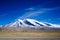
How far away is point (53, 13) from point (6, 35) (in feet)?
5.90

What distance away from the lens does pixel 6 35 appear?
4770 mm

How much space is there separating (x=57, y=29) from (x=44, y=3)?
100cm

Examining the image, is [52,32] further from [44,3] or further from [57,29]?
[44,3]

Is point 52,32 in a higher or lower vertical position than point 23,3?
lower

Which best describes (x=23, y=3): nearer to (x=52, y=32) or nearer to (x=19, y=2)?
(x=19, y=2)

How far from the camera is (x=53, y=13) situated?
4.66m

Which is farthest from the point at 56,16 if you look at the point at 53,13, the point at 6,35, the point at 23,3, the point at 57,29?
the point at 6,35

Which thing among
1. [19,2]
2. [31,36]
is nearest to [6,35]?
[31,36]

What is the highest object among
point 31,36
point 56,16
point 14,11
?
point 14,11

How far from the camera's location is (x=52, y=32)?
4684 millimetres

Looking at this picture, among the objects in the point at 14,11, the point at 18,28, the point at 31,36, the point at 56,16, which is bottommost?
the point at 31,36

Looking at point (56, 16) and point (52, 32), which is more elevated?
point (56, 16)

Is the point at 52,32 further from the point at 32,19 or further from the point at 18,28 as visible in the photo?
the point at 18,28

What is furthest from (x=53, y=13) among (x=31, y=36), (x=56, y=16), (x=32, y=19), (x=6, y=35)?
(x=6, y=35)
